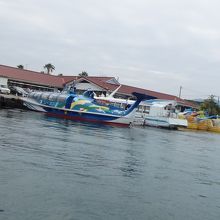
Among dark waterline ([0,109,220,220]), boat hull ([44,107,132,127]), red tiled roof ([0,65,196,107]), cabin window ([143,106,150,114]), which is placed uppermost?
red tiled roof ([0,65,196,107])

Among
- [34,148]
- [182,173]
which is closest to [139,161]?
[182,173]

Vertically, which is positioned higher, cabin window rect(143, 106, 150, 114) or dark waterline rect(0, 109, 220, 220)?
cabin window rect(143, 106, 150, 114)

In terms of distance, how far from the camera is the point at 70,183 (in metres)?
10.6

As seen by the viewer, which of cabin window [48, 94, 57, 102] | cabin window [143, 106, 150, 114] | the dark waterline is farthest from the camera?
cabin window [143, 106, 150, 114]

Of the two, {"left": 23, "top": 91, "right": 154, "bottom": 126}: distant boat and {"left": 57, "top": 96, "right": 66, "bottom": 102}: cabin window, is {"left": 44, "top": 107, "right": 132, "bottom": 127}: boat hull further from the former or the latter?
{"left": 57, "top": 96, "right": 66, "bottom": 102}: cabin window

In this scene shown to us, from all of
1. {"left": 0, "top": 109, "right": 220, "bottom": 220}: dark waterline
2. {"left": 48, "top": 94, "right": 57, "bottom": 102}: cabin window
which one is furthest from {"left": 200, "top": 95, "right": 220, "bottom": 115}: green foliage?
{"left": 0, "top": 109, "right": 220, "bottom": 220}: dark waterline

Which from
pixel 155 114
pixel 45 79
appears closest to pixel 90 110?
pixel 155 114

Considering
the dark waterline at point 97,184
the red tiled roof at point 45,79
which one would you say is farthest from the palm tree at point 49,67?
the dark waterline at point 97,184

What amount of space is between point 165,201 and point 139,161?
5.68 meters

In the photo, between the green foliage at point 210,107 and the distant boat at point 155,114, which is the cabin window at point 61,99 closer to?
the distant boat at point 155,114

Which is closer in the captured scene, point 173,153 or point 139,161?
point 139,161

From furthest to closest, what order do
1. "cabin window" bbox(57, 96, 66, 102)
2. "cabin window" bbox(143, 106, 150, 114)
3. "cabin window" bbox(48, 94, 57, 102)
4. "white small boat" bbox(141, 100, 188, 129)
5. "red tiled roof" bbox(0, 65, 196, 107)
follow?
"red tiled roof" bbox(0, 65, 196, 107)
"cabin window" bbox(143, 106, 150, 114)
"white small boat" bbox(141, 100, 188, 129)
"cabin window" bbox(48, 94, 57, 102)
"cabin window" bbox(57, 96, 66, 102)

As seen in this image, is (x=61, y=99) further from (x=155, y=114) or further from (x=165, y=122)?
(x=155, y=114)

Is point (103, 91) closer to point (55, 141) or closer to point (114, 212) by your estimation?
point (55, 141)
